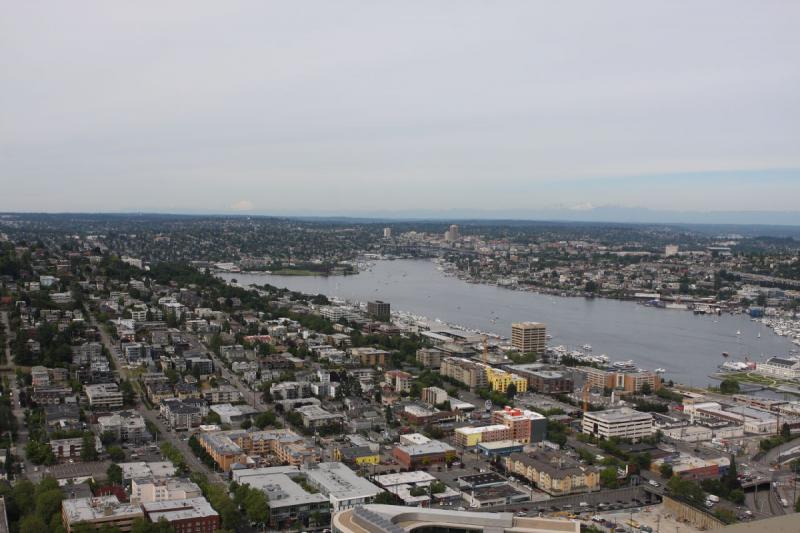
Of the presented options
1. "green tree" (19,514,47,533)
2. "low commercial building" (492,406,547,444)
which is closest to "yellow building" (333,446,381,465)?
"low commercial building" (492,406,547,444)

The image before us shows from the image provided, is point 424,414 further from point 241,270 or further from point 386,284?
point 241,270

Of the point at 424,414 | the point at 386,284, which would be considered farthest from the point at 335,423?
the point at 386,284

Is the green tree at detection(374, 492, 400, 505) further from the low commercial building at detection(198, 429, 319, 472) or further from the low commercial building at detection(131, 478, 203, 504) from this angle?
the low commercial building at detection(131, 478, 203, 504)

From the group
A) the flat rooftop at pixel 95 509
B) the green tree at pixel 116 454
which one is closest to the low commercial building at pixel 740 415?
the green tree at pixel 116 454

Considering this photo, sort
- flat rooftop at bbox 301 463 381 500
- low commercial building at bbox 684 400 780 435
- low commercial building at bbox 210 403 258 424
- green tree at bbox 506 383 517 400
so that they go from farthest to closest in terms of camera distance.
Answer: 1. green tree at bbox 506 383 517 400
2. low commercial building at bbox 684 400 780 435
3. low commercial building at bbox 210 403 258 424
4. flat rooftop at bbox 301 463 381 500

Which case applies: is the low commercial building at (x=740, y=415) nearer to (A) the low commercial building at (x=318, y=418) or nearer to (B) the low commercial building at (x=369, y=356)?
(A) the low commercial building at (x=318, y=418)

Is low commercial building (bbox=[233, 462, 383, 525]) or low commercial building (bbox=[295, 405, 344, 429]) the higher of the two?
low commercial building (bbox=[233, 462, 383, 525])
